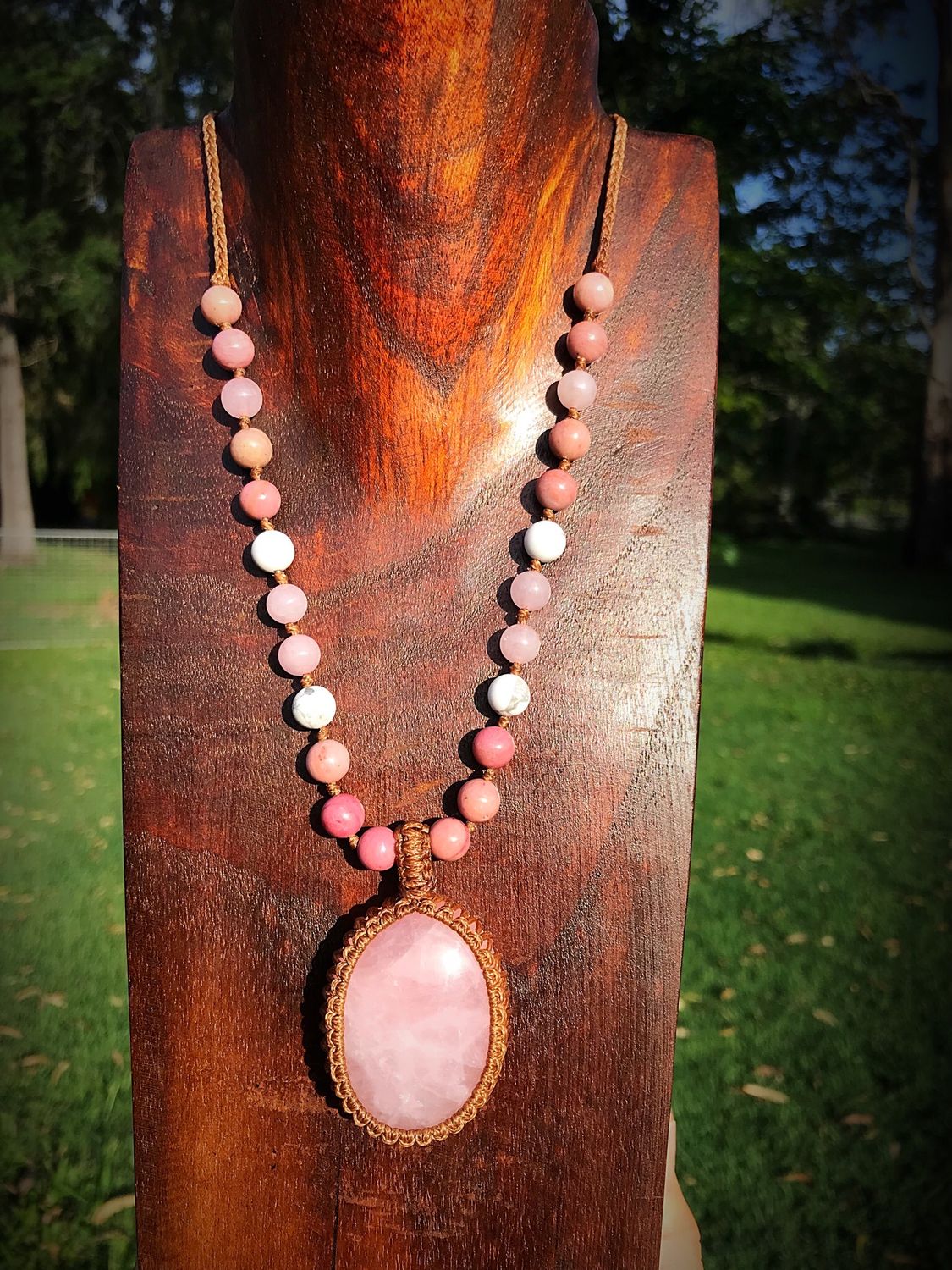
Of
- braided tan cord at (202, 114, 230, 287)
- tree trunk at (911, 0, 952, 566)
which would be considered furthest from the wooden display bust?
tree trunk at (911, 0, 952, 566)

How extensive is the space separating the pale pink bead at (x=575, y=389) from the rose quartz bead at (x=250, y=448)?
0.25 meters

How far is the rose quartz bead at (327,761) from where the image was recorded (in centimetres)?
79

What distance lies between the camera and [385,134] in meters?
0.72

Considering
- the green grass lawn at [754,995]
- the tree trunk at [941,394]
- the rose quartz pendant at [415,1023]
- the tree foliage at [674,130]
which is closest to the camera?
the rose quartz pendant at [415,1023]

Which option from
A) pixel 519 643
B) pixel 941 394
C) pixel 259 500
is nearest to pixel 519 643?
pixel 519 643

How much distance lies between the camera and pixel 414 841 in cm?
77

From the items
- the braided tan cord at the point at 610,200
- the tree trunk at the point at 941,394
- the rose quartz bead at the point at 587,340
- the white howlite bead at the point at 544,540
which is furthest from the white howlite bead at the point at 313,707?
the tree trunk at the point at 941,394

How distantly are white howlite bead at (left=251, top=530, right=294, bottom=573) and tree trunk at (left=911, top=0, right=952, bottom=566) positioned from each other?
10.8m

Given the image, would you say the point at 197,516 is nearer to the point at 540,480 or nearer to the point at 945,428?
the point at 540,480

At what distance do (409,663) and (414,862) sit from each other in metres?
0.17

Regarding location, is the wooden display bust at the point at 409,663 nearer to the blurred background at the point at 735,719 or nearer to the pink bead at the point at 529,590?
the pink bead at the point at 529,590

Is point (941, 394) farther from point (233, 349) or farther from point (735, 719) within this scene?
point (233, 349)

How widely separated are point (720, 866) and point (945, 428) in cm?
979

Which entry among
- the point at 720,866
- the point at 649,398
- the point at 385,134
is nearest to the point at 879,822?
the point at 720,866
